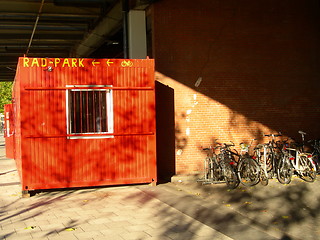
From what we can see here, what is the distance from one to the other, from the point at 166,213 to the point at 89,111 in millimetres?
3851

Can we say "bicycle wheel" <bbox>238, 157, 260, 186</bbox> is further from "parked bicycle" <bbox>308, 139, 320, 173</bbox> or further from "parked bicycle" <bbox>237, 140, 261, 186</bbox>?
"parked bicycle" <bbox>308, 139, 320, 173</bbox>

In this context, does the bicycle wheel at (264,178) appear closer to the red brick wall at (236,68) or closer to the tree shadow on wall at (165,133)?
the red brick wall at (236,68)

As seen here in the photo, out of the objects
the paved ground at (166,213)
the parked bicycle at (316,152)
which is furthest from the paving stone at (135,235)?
the parked bicycle at (316,152)

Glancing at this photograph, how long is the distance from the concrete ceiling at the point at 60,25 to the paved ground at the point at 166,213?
698 cm

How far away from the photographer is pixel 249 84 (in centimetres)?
1316

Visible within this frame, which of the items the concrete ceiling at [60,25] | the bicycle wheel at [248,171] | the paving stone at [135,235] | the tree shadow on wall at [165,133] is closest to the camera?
the paving stone at [135,235]

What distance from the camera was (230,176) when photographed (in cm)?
1085

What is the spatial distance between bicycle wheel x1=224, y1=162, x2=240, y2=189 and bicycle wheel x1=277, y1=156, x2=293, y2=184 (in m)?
1.20

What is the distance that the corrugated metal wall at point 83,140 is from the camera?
1023cm

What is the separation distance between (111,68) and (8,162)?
943cm

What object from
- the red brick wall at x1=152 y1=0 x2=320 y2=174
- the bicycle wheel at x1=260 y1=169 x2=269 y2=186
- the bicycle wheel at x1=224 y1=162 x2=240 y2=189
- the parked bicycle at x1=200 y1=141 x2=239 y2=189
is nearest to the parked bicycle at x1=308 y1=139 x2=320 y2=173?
the red brick wall at x1=152 y1=0 x2=320 y2=174

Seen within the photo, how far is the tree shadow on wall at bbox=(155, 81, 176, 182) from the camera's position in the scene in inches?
492

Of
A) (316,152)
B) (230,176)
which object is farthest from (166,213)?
(316,152)

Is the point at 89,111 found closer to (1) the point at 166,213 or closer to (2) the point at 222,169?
(2) the point at 222,169
